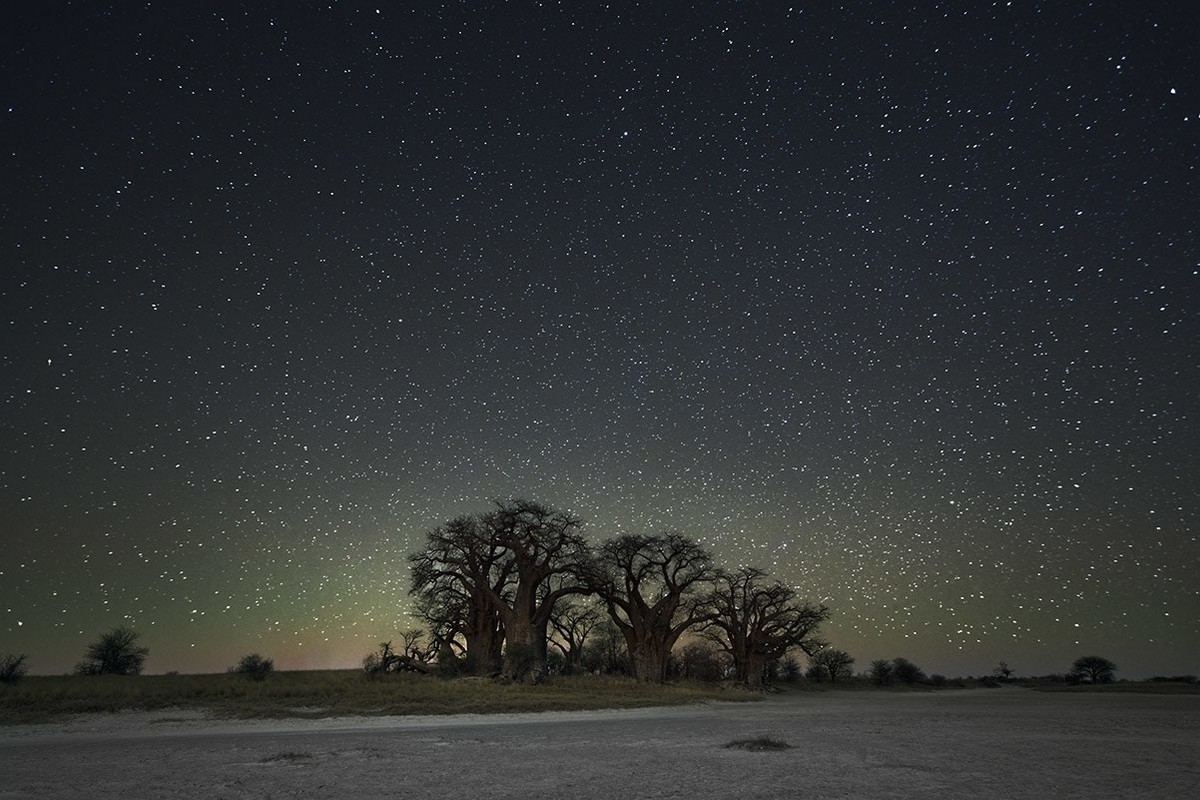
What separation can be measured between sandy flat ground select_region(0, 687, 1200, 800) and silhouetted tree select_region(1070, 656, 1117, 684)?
5978 cm

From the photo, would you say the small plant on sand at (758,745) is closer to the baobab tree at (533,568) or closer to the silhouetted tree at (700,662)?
the baobab tree at (533,568)

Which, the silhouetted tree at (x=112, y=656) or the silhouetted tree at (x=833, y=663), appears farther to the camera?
the silhouetted tree at (x=833, y=663)

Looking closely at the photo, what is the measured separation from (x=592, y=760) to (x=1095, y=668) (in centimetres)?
7676

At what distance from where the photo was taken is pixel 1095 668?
68.2m

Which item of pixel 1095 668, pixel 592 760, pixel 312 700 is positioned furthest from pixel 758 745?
pixel 1095 668

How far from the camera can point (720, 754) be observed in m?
12.3

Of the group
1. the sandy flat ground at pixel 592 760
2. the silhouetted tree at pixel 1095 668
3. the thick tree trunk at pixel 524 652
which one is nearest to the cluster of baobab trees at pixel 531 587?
the thick tree trunk at pixel 524 652

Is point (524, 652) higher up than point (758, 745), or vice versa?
point (524, 652)

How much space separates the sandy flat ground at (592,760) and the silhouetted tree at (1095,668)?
59.8m

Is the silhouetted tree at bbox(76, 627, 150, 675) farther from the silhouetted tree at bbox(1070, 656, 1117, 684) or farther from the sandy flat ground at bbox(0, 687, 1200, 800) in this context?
the silhouetted tree at bbox(1070, 656, 1117, 684)

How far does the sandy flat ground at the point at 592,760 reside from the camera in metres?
8.96

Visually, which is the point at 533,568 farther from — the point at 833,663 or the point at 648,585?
the point at 833,663

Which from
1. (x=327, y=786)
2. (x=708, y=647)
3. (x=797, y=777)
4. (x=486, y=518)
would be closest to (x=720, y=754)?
(x=797, y=777)

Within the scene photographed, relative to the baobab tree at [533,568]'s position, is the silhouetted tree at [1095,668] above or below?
below
